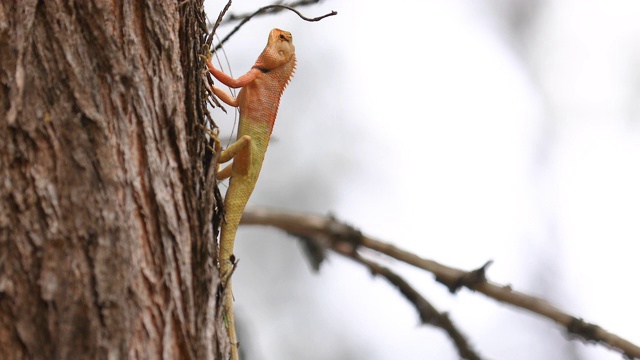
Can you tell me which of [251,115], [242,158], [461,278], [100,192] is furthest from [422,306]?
[100,192]

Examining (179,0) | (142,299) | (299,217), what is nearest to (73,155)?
(142,299)

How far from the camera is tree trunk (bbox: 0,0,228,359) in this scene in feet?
7.41

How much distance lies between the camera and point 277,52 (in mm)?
4871

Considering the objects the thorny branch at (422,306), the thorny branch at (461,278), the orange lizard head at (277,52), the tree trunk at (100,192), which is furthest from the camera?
the orange lizard head at (277,52)

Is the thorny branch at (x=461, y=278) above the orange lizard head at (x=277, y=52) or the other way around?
the other way around

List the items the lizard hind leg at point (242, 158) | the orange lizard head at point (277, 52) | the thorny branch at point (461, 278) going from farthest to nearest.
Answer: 1. the orange lizard head at point (277, 52)
2. the lizard hind leg at point (242, 158)
3. the thorny branch at point (461, 278)

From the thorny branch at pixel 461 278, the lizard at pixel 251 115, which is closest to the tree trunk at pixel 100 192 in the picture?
the thorny branch at pixel 461 278

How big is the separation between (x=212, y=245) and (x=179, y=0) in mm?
1054

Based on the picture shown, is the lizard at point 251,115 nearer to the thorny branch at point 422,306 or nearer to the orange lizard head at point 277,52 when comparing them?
the orange lizard head at point 277,52

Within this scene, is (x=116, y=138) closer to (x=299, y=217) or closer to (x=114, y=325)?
(x=114, y=325)

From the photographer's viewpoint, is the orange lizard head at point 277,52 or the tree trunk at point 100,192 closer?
the tree trunk at point 100,192

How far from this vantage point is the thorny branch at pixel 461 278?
3.24 metres

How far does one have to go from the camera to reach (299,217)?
344cm

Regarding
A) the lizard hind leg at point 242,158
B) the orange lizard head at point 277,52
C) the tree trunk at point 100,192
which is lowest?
the tree trunk at point 100,192
